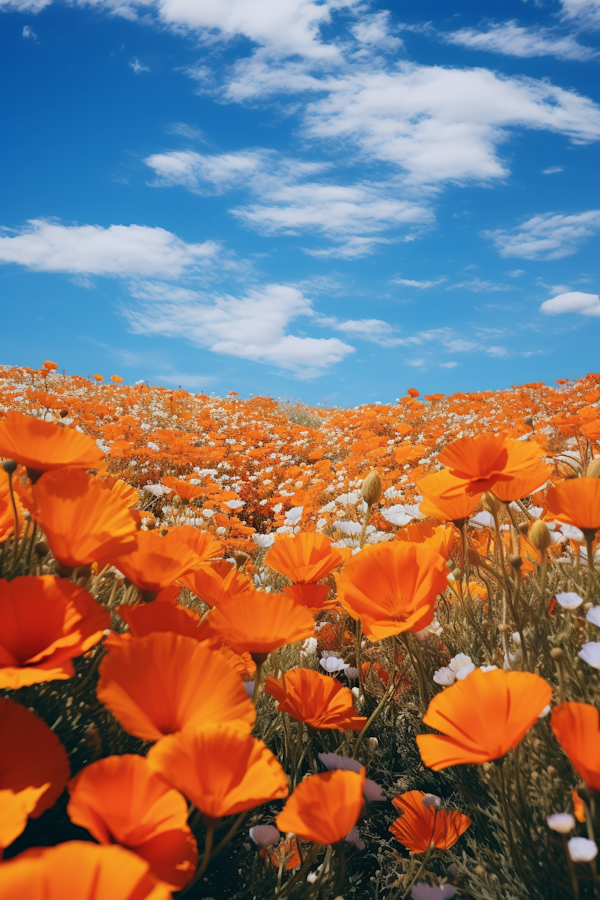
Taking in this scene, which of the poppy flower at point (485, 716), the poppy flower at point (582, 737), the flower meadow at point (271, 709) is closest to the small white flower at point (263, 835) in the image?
the flower meadow at point (271, 709)

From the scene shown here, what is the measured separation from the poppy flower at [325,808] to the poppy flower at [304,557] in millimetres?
540

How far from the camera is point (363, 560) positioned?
111cm

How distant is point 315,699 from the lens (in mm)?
1076

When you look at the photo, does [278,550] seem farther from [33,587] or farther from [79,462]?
[33,587]

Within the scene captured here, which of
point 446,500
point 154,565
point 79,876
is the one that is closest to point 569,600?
point 446,500

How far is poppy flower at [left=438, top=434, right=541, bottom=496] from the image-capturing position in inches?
46.4

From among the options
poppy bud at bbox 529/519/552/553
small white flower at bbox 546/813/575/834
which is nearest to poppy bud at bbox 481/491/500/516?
poppy bud at bbox 529/519/552/553

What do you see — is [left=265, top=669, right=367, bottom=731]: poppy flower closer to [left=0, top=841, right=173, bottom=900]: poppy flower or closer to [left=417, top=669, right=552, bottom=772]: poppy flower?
[left=417, top=669, right=552, bottom=772]: poppy flower

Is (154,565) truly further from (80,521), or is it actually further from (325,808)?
(325,808)

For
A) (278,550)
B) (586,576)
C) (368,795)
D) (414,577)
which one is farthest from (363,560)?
(586,576)

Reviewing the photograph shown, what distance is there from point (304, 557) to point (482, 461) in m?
0.44

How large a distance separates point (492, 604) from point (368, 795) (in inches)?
33.4

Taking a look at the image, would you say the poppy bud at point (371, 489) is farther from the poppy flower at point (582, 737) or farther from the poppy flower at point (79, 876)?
the poppy flower at point (79, 876)

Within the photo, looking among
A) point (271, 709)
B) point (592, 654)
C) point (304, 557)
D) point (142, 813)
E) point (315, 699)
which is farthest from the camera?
point (271, 709)
